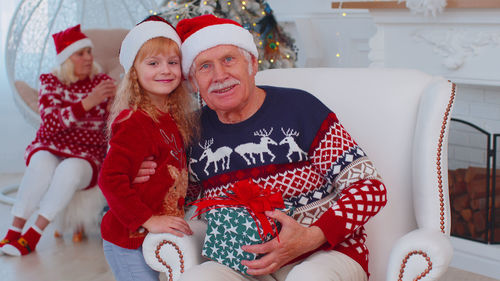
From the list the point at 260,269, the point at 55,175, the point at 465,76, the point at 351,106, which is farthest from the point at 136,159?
the point at 465,76

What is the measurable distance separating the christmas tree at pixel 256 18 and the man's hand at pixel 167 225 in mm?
1838

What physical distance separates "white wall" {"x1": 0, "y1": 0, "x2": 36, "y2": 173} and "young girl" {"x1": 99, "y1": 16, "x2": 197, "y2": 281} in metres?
3.40

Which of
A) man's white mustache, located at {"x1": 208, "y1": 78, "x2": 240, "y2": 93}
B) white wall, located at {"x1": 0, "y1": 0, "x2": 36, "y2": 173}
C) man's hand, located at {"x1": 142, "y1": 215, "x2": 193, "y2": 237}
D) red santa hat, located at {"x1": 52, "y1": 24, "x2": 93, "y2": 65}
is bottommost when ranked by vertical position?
white wall, located at {"x1": 0, "y1": 0, "x2": 36, "y2": 173}

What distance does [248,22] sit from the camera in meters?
3.46

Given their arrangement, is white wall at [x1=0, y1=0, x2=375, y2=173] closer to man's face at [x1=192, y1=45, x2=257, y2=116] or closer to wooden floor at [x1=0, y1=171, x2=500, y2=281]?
wooden floor at [x1=0, y1=171, x2=500, y2=281]

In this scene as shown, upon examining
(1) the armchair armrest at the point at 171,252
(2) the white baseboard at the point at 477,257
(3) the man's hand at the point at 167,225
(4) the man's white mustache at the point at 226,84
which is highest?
(4) the man's white mustache at the point at 226,84

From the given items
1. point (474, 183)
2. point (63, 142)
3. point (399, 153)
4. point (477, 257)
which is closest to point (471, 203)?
point (474, 183)

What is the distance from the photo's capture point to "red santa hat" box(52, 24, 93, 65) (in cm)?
327

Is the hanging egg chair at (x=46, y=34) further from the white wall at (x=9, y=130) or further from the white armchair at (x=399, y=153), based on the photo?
the white armchair at (x=399, y=153)

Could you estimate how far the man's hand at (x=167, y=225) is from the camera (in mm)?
1656

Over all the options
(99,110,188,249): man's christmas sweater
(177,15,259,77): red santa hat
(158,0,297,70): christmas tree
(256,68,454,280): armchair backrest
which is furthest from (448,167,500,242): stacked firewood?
(99,110,188,249): man's christmas sweater

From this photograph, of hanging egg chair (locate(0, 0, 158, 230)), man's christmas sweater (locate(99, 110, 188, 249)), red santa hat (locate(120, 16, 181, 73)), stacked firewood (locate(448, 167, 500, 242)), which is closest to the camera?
man's christmas sweater (locate(99, 110, 188, 249))

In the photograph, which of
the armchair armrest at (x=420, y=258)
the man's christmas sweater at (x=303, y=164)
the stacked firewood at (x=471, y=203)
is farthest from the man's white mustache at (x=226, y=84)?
the stacked firewood at (x=471, y=203)

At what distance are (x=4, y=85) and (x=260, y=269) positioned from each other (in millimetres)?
5262
